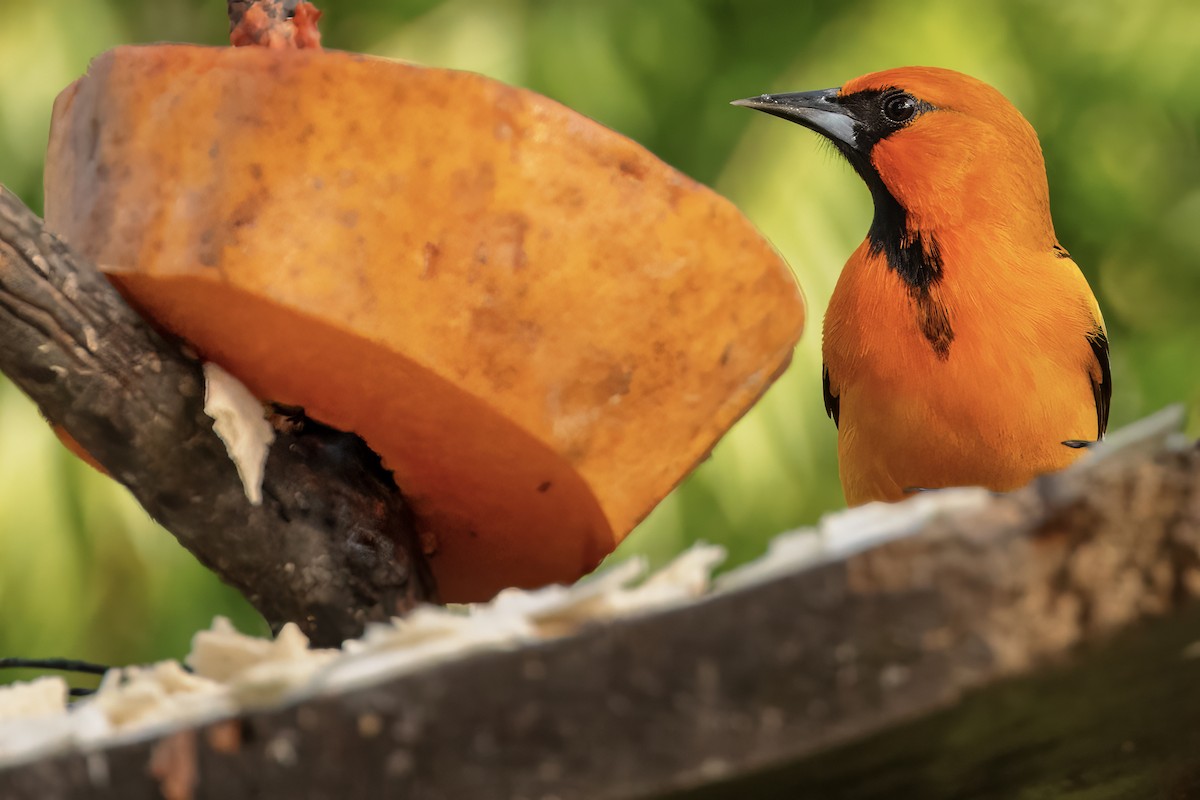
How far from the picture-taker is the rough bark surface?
325mm

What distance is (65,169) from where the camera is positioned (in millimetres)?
591

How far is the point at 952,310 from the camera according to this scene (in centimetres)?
100

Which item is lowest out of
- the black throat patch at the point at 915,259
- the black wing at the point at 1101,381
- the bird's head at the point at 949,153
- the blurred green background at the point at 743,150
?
the blurred green background at the point at 743,150

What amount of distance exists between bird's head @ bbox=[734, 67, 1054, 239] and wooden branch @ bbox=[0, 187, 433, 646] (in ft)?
1.91

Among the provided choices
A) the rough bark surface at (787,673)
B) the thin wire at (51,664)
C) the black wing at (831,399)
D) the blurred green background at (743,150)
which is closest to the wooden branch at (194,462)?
the thin wire at (51,664)

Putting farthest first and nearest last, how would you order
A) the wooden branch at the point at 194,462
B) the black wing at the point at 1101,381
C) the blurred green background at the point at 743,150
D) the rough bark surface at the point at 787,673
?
the blurred green background at the point at 743,150, the black wing at the point at 1101,381, the wooden branch at the point at 194,462, the rough bark surface at the point at 787,673

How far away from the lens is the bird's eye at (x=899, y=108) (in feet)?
3.64

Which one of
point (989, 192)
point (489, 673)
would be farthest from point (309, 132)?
point (989, 192)

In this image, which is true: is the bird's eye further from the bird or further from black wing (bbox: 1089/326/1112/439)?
black wing (bbox: 1089/326/1112/439)

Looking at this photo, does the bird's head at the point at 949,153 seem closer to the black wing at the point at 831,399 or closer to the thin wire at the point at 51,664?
the black wing at the point at 831,399

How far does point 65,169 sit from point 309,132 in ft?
0.44

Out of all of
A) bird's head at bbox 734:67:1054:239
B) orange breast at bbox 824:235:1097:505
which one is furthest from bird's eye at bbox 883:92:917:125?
orange breast at bbox 824:235:1097:505

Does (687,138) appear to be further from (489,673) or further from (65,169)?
(489,673)

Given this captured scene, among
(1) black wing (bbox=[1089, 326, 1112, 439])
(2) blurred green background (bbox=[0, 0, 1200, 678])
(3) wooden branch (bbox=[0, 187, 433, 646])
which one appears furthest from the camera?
(2) blurred green background (bbox=[0, 0, 1200, 678])
